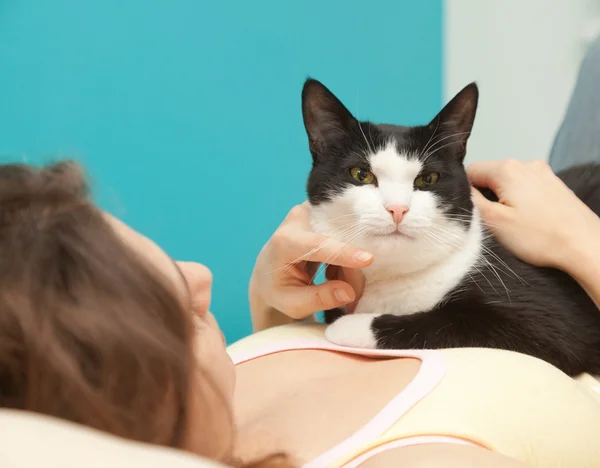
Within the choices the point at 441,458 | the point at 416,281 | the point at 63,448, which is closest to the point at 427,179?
the point at 416,281

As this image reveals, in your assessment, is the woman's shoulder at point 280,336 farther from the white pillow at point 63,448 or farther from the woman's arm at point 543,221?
the white pillow at point 63,448

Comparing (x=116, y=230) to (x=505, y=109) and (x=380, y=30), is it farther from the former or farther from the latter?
(x=505, y=109)

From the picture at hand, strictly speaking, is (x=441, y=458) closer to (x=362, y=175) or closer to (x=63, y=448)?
(x=63, y=448)

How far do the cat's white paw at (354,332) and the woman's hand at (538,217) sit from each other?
28 centimetres

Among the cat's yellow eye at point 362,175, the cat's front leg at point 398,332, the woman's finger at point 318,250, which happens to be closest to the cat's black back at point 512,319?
the cat's front leg at point 398,332

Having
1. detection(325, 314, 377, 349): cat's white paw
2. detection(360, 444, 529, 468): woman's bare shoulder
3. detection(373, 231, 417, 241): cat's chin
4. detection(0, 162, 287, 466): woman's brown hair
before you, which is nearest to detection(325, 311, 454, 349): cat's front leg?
detection(325, 314, 377, 349): cat's white paw

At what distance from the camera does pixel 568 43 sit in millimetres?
1888

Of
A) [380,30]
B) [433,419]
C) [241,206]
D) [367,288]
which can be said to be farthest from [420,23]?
[433,419]

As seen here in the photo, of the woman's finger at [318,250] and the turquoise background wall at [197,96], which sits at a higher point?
the turquoise background wall at [197,96]

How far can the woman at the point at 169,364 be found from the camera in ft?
1.24

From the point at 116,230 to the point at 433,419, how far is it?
38 cm

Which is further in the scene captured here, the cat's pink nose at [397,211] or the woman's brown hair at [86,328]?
the cat's pink nose at [397,211]

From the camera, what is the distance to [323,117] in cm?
99

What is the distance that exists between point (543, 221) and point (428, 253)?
Result: 19 cm
